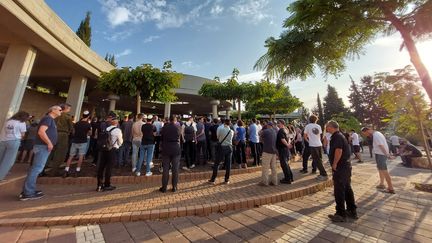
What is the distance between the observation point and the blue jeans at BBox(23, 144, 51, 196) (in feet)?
15.6

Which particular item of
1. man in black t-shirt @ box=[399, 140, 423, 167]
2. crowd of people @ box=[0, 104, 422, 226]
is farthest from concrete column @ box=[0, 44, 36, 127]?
man in black t-shirt @ box=[399, 140, 423, 167]

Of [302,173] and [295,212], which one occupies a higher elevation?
[302,173]

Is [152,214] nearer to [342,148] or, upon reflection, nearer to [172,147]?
[172,147]

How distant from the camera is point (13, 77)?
376 inches

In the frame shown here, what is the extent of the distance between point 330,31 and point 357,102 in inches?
2001

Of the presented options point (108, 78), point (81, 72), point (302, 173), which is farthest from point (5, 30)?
point (302, 173)

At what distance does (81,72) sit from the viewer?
14.0 meters

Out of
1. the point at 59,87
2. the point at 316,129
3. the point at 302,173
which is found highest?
the point at 59,87

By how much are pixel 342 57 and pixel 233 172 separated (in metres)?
4.69

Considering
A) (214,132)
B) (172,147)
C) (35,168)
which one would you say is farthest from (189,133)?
(35,168)

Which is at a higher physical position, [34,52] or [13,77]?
[34,52]

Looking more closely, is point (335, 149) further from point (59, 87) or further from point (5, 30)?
point (59, 87)

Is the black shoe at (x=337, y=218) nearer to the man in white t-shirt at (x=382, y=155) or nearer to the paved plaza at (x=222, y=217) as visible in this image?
the paved plaza at (x=222, y=217)

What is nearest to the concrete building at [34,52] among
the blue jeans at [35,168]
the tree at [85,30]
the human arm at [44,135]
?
the human arm at [44,135]
